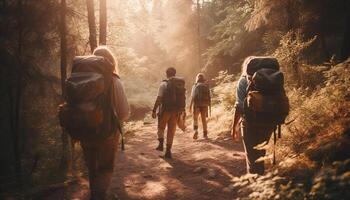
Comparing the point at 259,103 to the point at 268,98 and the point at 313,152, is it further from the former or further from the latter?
the point at 313,152

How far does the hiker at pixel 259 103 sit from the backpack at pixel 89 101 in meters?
2.12

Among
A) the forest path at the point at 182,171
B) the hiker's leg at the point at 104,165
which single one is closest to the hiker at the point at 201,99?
the forest path at the point at 182,171

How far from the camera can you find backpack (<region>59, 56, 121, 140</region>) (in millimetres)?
4938

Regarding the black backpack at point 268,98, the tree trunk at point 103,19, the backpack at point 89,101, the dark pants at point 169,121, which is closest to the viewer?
the backpack at point 89,101

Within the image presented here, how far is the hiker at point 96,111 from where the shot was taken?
495 centimetres

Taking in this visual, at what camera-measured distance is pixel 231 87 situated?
16219 millimetres

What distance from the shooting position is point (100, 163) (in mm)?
5539

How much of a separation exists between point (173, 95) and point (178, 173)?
233cm

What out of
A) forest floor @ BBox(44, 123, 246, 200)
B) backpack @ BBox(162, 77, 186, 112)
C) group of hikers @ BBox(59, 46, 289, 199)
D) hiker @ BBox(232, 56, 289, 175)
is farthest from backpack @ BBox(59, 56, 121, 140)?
backpack @ BBox(162, 77, 186, 112)

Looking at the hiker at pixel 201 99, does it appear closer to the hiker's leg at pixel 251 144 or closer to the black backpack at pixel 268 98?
the hiker's leg at pixel 251 144

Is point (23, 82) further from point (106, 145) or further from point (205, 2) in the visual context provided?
point (205, 2)

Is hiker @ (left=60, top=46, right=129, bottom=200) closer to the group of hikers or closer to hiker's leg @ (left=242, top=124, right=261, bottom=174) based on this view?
the group of hikers

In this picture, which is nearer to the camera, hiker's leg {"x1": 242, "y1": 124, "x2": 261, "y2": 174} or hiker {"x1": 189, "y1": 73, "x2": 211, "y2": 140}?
hiker's leg {"x1": 242, "y1": 124, "x2": 261, "y2": 174}

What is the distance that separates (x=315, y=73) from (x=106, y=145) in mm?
8786
